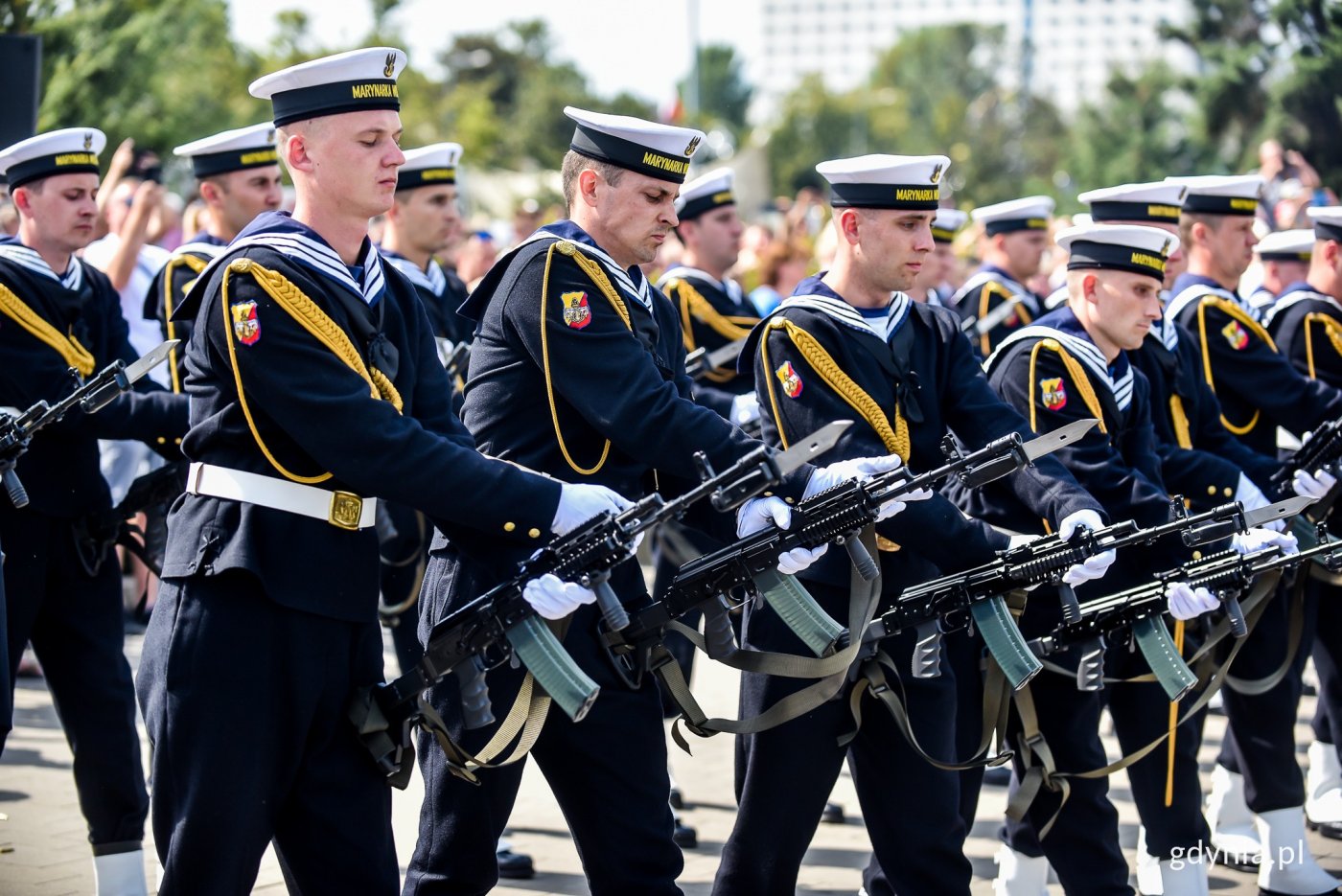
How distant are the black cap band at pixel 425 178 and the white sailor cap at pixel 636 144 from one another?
106 inches

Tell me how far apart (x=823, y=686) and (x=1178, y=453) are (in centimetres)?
196

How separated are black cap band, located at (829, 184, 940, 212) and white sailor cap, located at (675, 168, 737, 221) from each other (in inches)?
115

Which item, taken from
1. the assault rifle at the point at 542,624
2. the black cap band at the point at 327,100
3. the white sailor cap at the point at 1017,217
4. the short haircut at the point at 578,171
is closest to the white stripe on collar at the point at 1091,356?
the short haircut at the point at 578,171

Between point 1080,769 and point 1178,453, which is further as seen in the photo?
point 1178,453

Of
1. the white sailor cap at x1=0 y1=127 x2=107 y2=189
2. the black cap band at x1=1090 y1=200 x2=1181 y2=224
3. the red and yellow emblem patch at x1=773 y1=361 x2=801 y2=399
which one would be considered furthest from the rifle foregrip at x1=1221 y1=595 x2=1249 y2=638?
the white sailor cap at x1=0 y1=127 x2=107 y2=189

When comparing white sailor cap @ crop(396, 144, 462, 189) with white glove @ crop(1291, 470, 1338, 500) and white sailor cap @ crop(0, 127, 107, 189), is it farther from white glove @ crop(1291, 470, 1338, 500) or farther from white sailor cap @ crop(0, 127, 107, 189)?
white glove @ crop(1291, 470, 1338, 500)

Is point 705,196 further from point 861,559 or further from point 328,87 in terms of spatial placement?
point 328,87

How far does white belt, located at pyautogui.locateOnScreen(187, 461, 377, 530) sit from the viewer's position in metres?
3.81

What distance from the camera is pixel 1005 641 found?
486 centimetres

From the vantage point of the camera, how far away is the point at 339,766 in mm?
3898

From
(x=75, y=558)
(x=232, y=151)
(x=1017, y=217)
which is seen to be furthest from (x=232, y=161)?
(x=1017, y=217)

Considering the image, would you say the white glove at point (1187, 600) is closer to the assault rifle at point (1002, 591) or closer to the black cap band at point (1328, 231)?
the assault rifle at point (1002, 591)

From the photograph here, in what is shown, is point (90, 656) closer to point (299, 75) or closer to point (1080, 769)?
point (299, 75)

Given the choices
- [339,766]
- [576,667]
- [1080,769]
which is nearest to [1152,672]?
[1080,769]
